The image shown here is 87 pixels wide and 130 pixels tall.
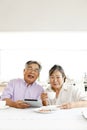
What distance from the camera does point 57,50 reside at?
471 cm

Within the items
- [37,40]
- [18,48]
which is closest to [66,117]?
[37,40]

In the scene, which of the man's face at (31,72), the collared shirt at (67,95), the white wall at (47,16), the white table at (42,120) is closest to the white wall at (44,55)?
the white wall at (47,16)

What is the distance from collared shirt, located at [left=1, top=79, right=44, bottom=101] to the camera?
98.3 inches

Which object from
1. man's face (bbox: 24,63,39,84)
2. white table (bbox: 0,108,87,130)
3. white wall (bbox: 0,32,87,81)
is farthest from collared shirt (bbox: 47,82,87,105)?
white wall (bbox: 0,32,87,81)

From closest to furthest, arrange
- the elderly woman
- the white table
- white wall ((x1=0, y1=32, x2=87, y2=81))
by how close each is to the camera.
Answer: the white table → the elderly woman → white wall ((x1=0, y1=32, x2=87, y2=81))

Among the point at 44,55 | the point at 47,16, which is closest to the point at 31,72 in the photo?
the point at 47,16

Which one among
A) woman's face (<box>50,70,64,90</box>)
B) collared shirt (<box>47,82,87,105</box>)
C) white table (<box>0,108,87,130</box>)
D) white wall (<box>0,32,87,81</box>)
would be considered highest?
white wall (<box>0,32,87,81</box>)

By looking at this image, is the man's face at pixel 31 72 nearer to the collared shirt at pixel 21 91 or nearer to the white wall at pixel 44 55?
the collared shirt at pixel 21 91

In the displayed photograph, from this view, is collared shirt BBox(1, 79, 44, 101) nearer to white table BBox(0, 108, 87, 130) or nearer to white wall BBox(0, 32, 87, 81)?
white table BBox(0, 108, 87, 130)

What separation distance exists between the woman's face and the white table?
0.56m

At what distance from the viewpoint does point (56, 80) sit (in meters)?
2.39

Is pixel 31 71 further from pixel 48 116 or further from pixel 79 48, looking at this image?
pixel 79 48

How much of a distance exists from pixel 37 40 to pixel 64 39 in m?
0.53

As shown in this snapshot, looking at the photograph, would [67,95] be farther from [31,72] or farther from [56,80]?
[31,72]
